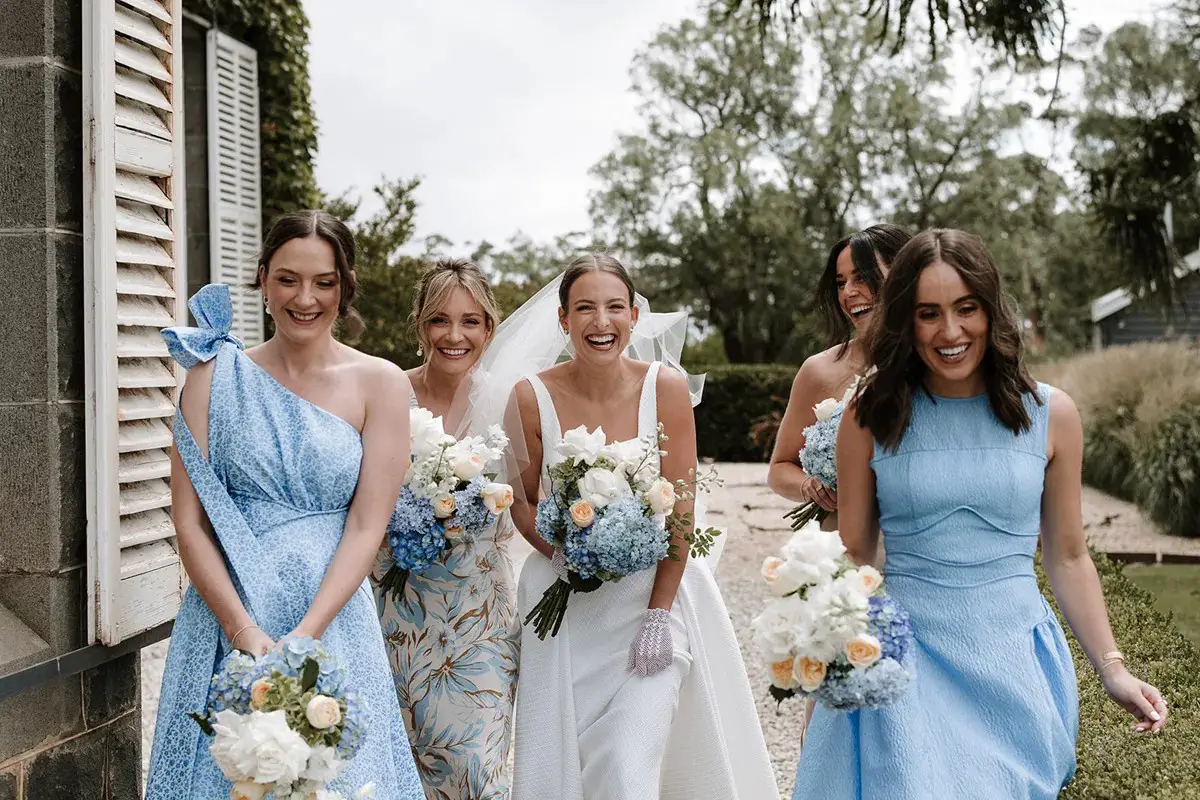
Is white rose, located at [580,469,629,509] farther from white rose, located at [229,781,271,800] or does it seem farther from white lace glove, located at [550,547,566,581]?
white rose, located at [229,781,271,800]

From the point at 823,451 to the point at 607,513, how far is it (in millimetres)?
789

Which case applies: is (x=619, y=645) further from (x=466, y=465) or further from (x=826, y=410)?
(x=826, y=410)

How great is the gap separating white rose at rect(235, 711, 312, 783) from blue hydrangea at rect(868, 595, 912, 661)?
132cm

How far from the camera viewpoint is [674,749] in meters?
4.24

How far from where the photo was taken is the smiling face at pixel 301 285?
329cm

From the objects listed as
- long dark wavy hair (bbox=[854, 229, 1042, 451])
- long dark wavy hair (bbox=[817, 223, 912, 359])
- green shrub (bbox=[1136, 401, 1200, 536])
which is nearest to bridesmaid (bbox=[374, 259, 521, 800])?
long dark wavy hair (bbox=[817, 223, 912, 359])

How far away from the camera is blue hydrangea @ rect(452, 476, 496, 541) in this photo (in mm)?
4035

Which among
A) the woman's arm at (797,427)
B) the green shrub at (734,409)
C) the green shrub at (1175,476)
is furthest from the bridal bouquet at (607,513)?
the green shrub at (734,409)

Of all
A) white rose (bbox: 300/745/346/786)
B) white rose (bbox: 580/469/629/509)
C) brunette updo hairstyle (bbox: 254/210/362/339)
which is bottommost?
white rose (bbox: 300/745/346/786)

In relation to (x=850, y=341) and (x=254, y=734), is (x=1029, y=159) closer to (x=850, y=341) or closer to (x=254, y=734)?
(x=850, y=341)

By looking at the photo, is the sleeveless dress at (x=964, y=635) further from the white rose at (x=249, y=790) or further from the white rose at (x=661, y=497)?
the white rose at (x=249, y=790)

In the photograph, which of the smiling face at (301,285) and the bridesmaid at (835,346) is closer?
the smiling face at (301,285)

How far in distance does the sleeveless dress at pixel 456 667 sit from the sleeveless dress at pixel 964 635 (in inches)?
63.4

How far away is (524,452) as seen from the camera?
4250 millimetres
